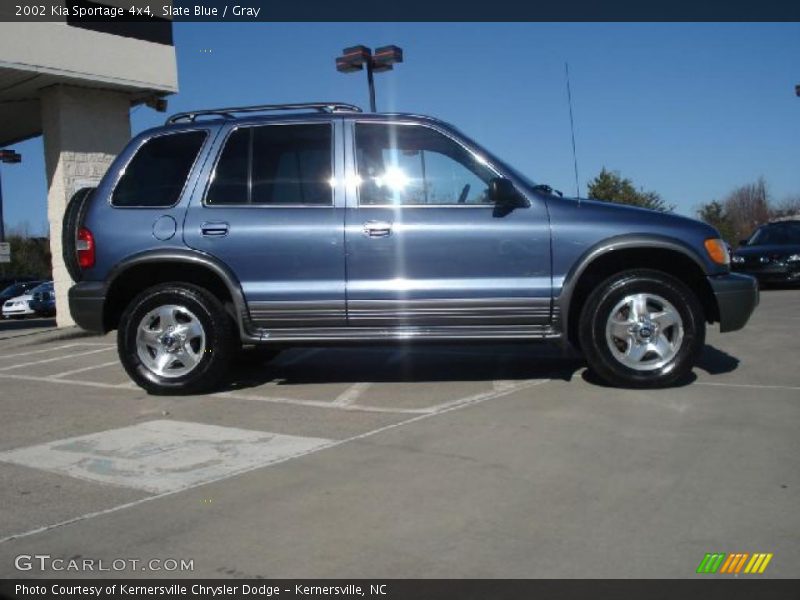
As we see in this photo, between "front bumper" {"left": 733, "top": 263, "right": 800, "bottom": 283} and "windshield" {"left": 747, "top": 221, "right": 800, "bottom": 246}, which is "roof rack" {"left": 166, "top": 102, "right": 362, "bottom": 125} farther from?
"windshield" {"left": 747, "top": 221, "right": 800, "bottom": 246}

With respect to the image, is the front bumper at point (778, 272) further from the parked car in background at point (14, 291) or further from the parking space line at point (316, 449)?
the parked car in background at point (14, 291)

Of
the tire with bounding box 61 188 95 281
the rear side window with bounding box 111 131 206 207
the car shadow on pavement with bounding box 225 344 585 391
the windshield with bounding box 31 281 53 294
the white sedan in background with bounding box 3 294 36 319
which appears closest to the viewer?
the rear side window with bounding box 111 131 206 207

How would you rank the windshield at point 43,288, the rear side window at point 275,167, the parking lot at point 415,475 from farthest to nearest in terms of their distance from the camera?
the windshield at point 43,288 < the rear side window at point 275,167 < the parking lot at point 415,475

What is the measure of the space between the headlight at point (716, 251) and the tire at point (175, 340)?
3.66 metres

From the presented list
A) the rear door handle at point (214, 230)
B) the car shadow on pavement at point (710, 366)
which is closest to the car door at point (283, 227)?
the rear door handle at point (214, 230)

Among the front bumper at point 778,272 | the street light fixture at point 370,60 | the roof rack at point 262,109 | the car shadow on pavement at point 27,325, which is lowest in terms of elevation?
the car shadow on pavement at point 27,325

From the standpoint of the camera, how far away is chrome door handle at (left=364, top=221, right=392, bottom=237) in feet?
18.6

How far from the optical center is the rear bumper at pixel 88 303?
5.95m

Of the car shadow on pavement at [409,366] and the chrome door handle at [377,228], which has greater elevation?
the chrome door handle at [377,228]

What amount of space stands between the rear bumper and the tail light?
0.15 metres

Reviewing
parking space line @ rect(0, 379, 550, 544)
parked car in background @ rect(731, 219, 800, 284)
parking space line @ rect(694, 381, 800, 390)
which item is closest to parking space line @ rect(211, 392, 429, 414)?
parking space line @ rect(0, 379, 550, 544)

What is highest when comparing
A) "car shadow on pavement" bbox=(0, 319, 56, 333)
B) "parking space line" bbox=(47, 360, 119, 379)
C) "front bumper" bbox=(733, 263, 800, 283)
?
"front bumper" bbox=(733, 263, 800, 283)

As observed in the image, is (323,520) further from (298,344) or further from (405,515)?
(298,344)

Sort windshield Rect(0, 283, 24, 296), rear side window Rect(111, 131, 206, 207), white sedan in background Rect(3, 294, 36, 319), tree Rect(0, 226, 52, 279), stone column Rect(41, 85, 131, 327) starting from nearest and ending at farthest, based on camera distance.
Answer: rear side window Rect(111, 131, 206, 207) → stone column Rect(41, 85, 131, 327) → white sedan in background Rect(3, 294, 36, 319) → windshield Rect(0, 283, 24, 296) → tree Rect(0, 226, 52, 279)
